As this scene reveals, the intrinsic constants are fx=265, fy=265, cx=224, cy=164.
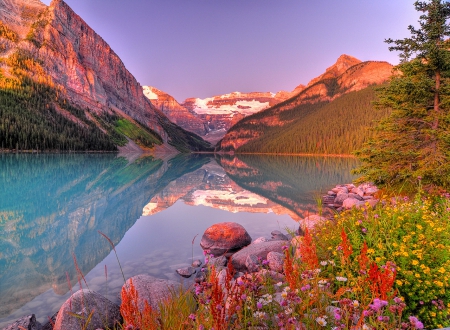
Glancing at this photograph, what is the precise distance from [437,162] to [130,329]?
15094mm

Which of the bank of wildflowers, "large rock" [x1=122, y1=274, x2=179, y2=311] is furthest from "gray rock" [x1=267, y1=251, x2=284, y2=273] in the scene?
"large rock" [x1=122, y1=274, x2=179, y2=311]

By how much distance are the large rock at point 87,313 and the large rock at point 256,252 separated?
4.54m

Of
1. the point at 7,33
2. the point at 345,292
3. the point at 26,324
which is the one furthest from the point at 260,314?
the point at 7,33

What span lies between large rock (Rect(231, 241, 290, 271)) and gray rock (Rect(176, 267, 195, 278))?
1574 millimetres

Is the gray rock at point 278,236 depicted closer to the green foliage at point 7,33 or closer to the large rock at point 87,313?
the large rock at point 87,313

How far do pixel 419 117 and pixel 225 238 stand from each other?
12340 millimetres

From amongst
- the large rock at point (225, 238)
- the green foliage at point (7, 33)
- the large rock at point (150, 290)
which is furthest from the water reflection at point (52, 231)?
the green foliage at point (7, 33)

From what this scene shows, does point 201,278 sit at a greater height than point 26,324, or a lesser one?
greater

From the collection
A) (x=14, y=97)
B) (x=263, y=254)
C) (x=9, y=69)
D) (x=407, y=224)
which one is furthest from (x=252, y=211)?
(x=9, y=69)

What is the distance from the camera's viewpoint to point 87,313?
216 inches

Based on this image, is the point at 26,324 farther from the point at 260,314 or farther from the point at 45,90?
the point at 45,90

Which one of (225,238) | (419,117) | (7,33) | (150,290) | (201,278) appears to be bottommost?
(225,238)

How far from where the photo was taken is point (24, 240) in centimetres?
1258

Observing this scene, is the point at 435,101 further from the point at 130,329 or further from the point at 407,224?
the point at 130,329
